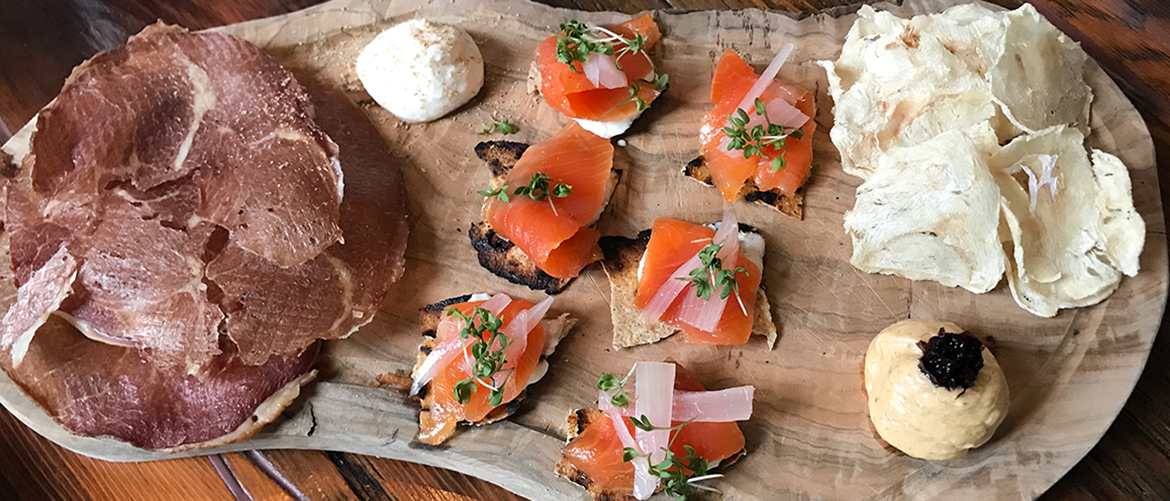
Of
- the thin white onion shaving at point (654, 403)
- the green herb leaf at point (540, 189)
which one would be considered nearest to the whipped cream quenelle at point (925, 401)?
the thin white onion shaving at point (654, 403)

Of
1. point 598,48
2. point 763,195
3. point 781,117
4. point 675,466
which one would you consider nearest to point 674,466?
point 675,466

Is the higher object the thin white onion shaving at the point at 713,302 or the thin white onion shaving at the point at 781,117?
the thin white onion shaving at the point at 781,117

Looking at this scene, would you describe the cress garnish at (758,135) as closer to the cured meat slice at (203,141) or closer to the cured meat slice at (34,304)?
the cured meat slice at (203,141)

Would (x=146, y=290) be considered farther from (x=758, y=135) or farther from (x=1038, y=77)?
(x=1038, y=77)

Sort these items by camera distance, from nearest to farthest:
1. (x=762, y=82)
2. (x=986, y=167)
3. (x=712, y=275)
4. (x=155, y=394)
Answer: (x=986, y=167), (x=712, y=275), (x=155, y=394), (x=762, y=82)

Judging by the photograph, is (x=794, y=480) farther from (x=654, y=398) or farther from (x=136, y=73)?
(x=136, y=73)

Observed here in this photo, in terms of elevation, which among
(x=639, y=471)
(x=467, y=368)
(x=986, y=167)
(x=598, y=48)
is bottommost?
(x=639, y=471)
